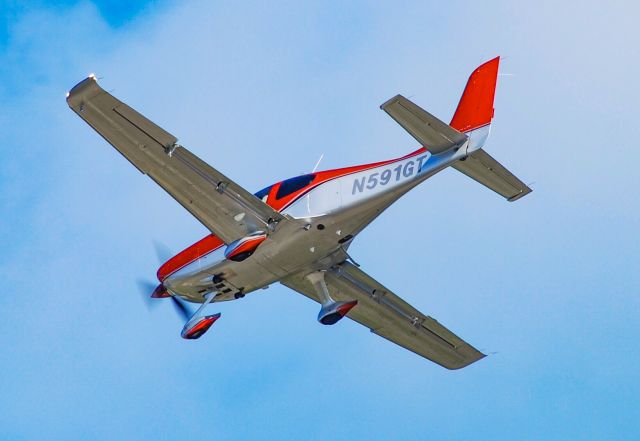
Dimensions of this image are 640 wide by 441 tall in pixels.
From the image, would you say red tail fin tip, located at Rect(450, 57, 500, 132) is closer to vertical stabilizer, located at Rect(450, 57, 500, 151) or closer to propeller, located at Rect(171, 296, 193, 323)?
vertical stabilizer, located at Rect(450, 57, 500, 151)

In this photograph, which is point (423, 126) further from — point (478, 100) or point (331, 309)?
point (331, 309)

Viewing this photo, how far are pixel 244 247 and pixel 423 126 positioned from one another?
4.87m

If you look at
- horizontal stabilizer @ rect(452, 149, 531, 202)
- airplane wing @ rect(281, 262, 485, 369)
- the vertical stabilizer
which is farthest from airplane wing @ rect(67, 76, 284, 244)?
the vertical stabilizer

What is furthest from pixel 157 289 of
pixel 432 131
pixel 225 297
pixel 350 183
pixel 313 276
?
pixel 432 131

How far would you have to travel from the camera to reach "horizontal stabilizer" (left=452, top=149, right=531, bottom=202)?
2592 centimetres

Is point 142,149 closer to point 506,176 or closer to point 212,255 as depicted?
point 212,255

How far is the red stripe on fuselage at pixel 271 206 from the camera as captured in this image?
26438mm

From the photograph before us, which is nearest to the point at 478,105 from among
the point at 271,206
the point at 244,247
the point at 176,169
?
the point at 271,206

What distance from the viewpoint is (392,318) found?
30.9 m

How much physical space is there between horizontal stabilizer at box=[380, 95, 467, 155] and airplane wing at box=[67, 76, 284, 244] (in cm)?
367

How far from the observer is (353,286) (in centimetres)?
2972

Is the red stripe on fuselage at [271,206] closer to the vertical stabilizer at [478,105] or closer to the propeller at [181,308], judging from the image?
the propeller at [181,308]

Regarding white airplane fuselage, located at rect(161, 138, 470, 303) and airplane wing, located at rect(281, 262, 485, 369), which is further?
airplane wing, located at rect(281, 262, 485, 369)

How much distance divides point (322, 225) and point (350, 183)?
1.15 metres
